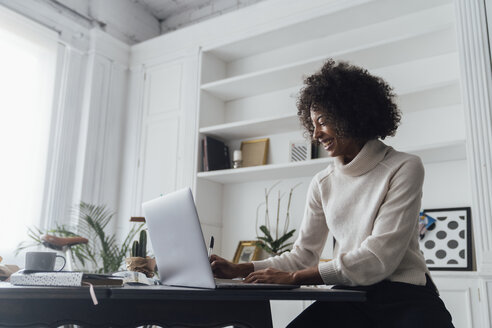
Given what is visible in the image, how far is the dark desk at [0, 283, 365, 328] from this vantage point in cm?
94

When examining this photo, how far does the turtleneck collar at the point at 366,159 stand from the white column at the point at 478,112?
111 centimetres

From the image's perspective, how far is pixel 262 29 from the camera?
3.39m

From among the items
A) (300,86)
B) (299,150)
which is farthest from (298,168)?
(300,86)

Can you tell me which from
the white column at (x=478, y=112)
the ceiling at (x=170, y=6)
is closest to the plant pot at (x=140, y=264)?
the white column at (x=478, y=112)

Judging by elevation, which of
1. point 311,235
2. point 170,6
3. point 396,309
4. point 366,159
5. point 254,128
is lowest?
point 396,309

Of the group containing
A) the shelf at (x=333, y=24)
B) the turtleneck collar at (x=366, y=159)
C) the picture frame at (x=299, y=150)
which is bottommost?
the turtleneck collar at (x=366, y=159)

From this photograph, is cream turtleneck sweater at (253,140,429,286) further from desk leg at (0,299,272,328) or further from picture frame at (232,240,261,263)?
picture frame at (232,240,261,263)

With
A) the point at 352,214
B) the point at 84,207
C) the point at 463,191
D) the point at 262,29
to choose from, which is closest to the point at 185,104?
the point at 262,29

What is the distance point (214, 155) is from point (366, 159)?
2.06 metres

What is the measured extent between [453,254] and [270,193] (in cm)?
127

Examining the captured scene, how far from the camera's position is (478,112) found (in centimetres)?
247

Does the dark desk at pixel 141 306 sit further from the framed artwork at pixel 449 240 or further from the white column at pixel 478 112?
the framed artwork at pixel 449 240

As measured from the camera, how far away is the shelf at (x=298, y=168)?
2588 millimetres

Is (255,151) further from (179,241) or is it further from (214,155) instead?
(179,241)
